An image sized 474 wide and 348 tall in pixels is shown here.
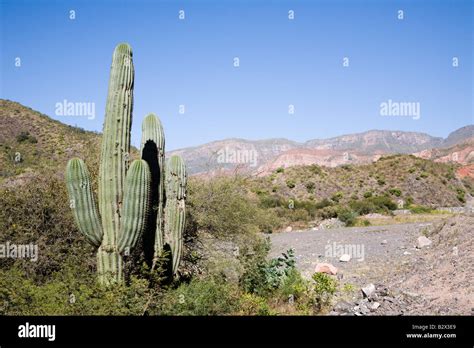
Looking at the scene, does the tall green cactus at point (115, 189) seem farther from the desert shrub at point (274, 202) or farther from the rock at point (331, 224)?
the desert shrub at point (274, 202)

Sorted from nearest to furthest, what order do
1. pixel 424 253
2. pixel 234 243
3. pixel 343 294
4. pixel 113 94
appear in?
pixel 113 94, pixel 343 294, pixel 234 243, pixel 424 253

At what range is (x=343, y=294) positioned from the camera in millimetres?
10539

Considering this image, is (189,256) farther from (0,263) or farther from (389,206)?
(389,206)

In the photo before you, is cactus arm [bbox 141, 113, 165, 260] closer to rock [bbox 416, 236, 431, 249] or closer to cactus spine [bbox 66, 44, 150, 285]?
cactus spine [bbox 66, 44, 150, 285]

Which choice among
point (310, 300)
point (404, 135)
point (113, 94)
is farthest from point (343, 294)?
point (404, 135)

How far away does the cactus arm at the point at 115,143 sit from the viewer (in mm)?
7570

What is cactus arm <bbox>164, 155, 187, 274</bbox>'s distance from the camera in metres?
9.02

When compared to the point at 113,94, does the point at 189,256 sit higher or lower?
lower

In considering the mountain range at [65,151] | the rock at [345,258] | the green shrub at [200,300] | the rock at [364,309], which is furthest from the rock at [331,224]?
the green shrub at [200,300]

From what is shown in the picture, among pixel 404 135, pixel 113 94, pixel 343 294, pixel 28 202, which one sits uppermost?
pixel 404 135

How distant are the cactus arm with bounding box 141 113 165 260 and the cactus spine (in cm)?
117

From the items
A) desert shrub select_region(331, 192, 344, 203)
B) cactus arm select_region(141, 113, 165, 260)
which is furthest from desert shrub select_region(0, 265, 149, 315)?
desert shrub select_region(331, 192, 344, 203)

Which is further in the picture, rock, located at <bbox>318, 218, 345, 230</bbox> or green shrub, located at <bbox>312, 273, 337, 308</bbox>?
rock, located at <bbox>318, 218, 345, 230</bbox>
